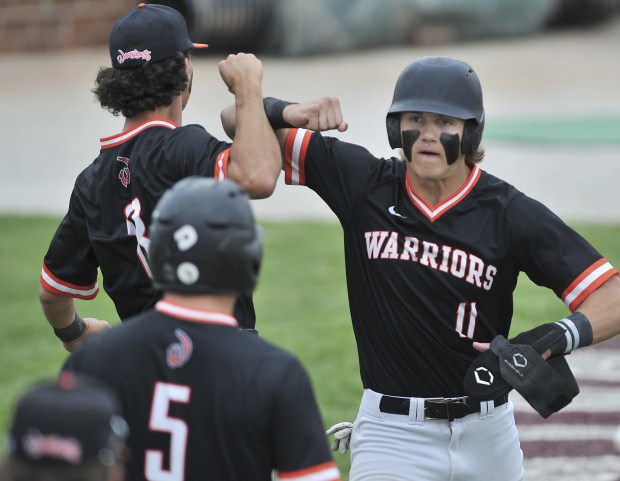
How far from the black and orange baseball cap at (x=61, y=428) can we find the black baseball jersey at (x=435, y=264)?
2482 millimetres

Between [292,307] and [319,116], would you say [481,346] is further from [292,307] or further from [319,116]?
[292,307]

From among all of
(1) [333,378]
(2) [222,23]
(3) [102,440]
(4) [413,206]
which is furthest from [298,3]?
(3) [102,440]

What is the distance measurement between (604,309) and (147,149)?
2.00 m

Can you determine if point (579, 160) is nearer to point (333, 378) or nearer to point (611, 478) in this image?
point (333, 378)

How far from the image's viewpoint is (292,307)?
11.9 metres

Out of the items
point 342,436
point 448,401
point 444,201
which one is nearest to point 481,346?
point 448,401

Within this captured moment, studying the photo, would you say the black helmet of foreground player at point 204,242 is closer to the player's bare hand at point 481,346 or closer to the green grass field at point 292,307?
the player's bare hand at point 481,346

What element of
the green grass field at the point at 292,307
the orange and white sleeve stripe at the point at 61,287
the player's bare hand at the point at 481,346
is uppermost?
the player's bare hand at the point at 481,346

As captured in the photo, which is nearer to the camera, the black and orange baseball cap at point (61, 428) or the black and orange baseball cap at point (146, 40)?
the black and orange baseball cap at point (61, 428)

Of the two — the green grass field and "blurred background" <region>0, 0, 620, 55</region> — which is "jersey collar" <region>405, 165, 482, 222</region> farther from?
"blurred background" <region>0, 0, 620, 55</region>

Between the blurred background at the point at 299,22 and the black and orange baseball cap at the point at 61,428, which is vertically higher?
the black and orange baseball cap at the point at 61,428

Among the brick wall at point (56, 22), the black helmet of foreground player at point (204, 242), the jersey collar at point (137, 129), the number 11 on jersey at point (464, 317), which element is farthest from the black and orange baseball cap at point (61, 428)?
the brick wall at point (56, 22)

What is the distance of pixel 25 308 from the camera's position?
1197 centimetres

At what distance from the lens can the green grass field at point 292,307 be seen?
32.1ft
